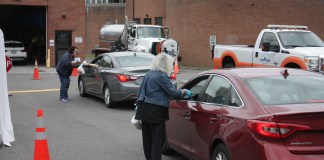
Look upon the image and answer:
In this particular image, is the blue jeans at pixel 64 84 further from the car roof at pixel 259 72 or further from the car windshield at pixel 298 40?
the car roof at pixel 259 72

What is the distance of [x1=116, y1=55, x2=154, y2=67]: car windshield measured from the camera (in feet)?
44.4

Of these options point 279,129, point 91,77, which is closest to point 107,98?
point 91,77

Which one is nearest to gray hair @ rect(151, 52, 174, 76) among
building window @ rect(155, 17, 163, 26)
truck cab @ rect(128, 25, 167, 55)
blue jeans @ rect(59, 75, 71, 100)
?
blue jeans @ rect(59, 75, 71, 100)

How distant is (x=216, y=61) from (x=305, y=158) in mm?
13766

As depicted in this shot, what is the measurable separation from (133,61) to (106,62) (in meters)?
0.94

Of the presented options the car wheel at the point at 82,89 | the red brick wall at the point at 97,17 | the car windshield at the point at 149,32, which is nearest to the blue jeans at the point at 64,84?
the car wheel at the point at 82,89

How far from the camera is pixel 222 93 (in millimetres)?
5980

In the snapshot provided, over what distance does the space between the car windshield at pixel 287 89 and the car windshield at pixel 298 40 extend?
33.3 ft

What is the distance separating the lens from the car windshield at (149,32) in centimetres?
2997

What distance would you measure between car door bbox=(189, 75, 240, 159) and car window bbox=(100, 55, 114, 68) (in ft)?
24.5

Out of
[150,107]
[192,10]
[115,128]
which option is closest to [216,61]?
[115,128]

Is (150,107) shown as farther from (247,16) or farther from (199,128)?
(247,16)

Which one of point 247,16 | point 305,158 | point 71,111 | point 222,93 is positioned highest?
point 247,16

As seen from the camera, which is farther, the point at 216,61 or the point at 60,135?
the point at 216,61
